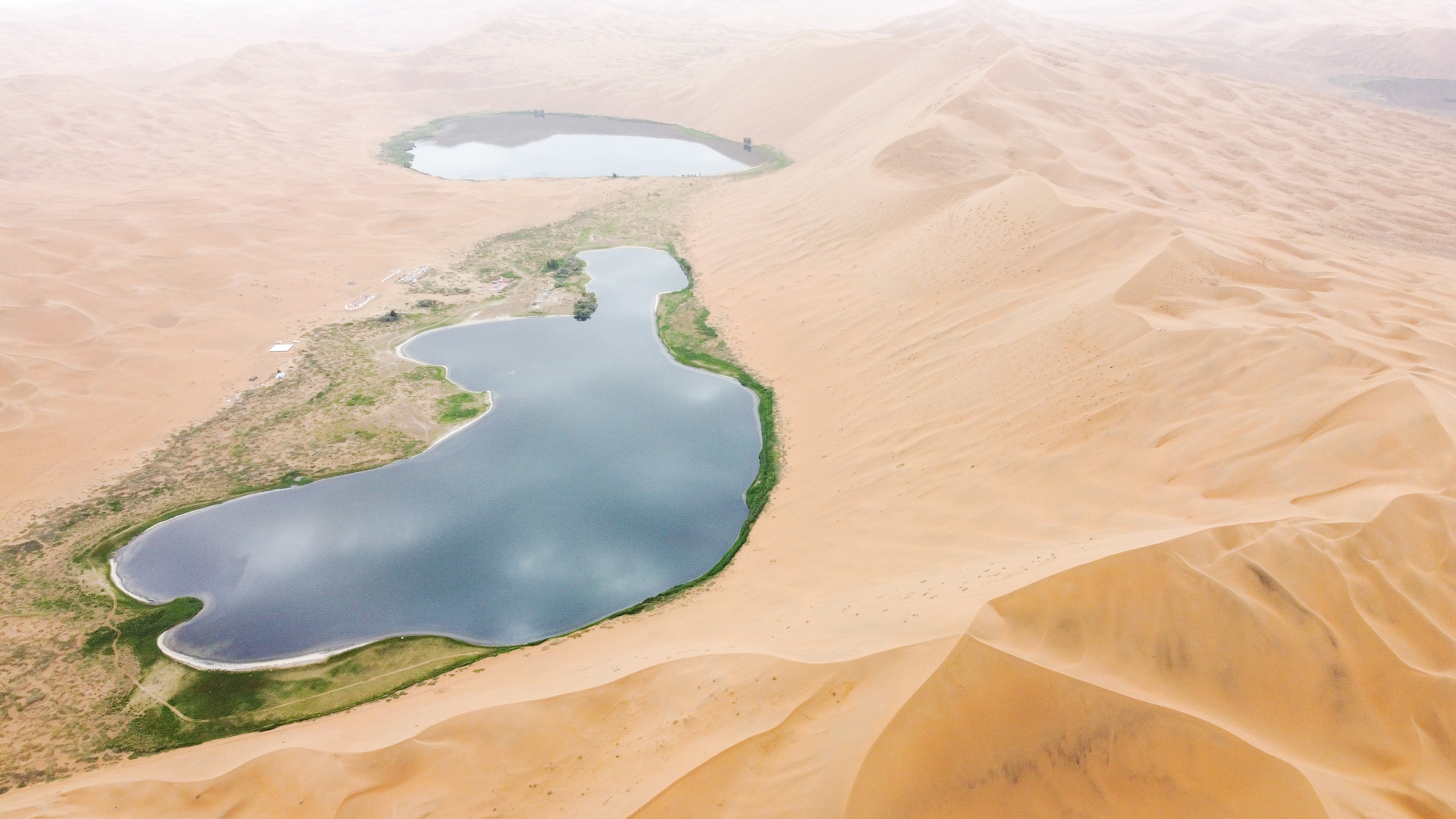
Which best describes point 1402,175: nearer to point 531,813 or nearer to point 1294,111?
point 1294,111

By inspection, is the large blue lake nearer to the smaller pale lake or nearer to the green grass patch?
the green grass patch

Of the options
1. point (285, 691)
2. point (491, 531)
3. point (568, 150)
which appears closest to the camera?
point (285, 691)

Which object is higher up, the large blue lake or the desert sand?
the desert sand

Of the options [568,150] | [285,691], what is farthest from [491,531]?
[568,150]

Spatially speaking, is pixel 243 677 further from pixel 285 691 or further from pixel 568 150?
pixel 568 150

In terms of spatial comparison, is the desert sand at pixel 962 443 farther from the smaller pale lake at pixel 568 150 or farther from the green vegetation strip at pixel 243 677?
the smaller pale lake at pixel 568 150

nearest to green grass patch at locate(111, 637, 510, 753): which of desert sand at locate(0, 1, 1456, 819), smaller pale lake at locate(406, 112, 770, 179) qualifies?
desert sand at locate(0, 1, 1456, 819)
